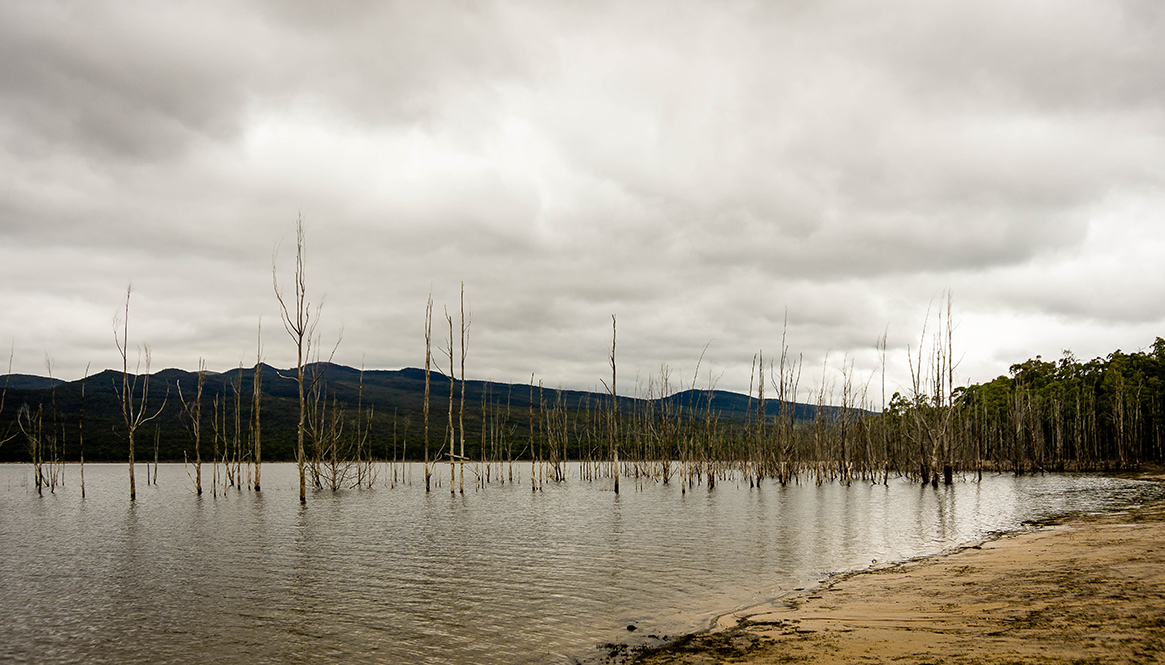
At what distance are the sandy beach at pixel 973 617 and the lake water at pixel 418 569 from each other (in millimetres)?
1491

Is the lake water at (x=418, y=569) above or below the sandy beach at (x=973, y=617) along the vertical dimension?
below

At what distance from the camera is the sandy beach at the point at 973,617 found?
284 inches

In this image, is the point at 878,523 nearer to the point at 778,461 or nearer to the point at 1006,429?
the point at 778,461

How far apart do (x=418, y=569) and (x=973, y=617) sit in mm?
12084

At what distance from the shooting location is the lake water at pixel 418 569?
10266 mm

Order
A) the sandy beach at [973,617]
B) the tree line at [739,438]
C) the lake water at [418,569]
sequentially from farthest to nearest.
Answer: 1. the tree line at [739,438]
2. the lake water at [418,569]
3. the sandy beach at [973,617]

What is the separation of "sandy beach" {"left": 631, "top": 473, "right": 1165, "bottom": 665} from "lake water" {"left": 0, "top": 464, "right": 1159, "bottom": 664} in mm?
1491

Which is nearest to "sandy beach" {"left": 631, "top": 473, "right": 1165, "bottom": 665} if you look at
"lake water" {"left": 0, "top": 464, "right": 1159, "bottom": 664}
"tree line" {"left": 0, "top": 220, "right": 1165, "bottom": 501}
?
"lake water" {"left": 0, "top": 464, "right": 1159, "bottom": 664}

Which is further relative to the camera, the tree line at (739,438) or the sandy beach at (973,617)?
the tree line at (739,438)

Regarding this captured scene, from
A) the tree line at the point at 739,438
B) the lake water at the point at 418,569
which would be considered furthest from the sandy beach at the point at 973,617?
the tree line at the point at 739,438

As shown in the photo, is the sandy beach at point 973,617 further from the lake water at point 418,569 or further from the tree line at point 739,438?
the tree line at point 739,438

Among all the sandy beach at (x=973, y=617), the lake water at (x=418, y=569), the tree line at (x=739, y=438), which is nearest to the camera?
the sandy beach at (x=973, y=617)

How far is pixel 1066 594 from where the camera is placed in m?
9.73

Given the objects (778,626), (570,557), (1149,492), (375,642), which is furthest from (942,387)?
(375,642)
